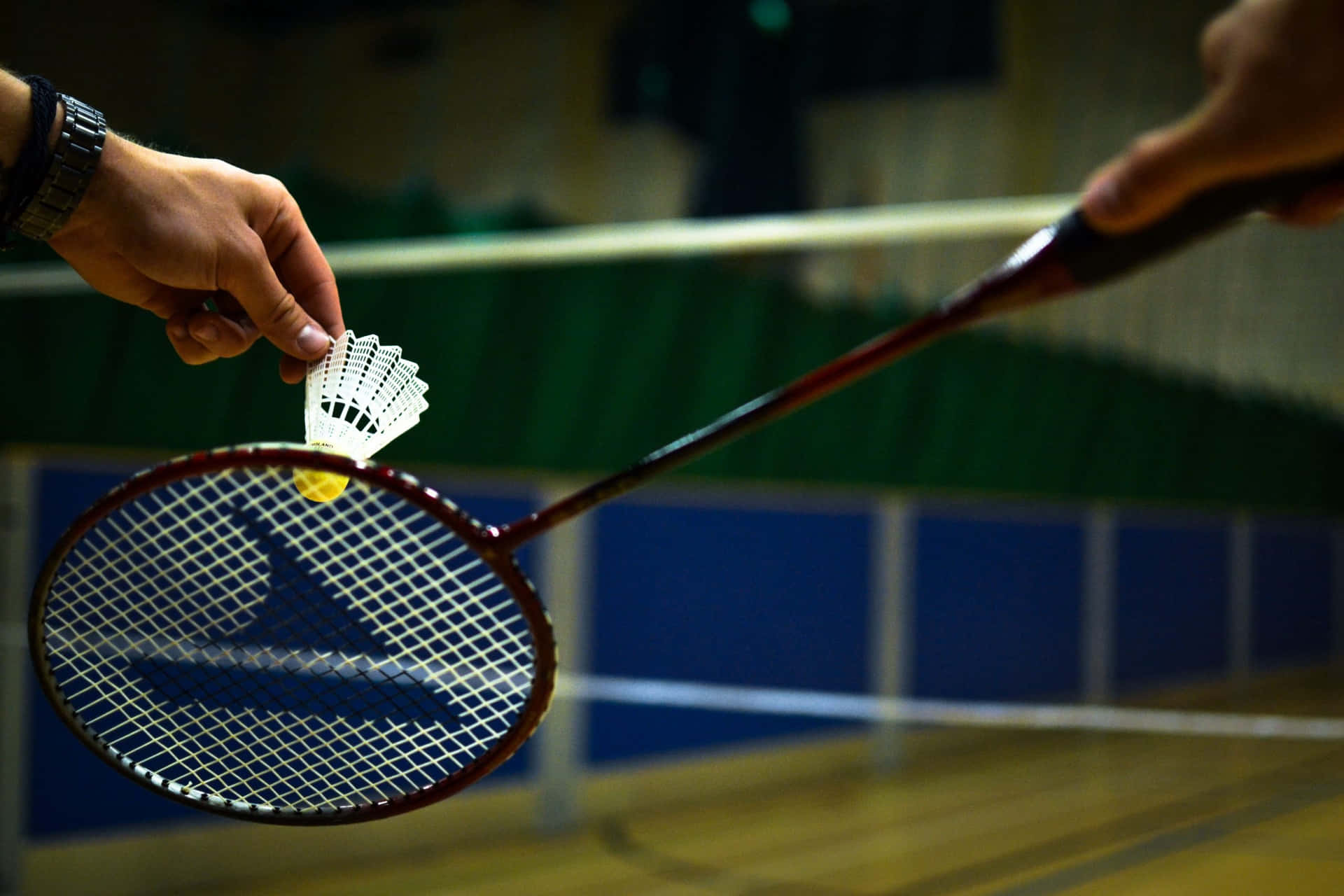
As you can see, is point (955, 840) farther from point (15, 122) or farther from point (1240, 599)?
point (1240, 599)

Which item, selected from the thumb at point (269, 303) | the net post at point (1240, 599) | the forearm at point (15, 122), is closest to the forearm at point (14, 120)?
the forearm at point (15, 122)

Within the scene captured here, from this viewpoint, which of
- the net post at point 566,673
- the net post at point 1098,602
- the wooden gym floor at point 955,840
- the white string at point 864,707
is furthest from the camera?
the net post at point 1098,602

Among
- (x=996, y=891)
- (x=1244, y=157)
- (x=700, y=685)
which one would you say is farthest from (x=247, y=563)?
(x=700, y=685)

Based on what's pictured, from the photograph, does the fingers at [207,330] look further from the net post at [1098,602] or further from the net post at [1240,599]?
the net post at [1240,599]

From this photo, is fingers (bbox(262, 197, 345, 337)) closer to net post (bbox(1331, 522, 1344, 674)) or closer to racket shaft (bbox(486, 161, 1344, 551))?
racket shaft (bbox(486, 161, 1344, 551))

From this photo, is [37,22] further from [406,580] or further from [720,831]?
[406,580]

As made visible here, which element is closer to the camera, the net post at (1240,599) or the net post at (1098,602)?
the net post at (1098,602)

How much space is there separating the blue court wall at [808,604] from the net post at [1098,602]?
0.10 feet

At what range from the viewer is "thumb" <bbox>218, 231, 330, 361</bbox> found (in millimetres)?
596

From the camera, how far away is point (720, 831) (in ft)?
9.69

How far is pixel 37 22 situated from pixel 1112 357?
2.97 meters

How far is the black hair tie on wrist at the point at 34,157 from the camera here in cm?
57

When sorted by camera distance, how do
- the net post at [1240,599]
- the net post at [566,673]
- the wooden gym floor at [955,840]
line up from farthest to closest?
the net post at [1240,599], the net post at [566,673], the wooden gym floor at [955,840]

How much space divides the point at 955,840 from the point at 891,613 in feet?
3.57
